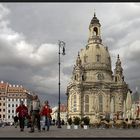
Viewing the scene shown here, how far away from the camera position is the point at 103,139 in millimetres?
15719

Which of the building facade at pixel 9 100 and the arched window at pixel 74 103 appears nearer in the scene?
the arched window at pixel 74 103

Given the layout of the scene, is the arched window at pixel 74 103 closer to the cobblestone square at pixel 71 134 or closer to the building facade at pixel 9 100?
the building facade at pixel 9 100

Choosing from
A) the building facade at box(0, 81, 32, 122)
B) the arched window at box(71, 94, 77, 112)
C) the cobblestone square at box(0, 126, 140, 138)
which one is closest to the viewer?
the cobblestone square at box(0, 126, 140, 138)

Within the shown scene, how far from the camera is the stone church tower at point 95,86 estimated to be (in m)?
146

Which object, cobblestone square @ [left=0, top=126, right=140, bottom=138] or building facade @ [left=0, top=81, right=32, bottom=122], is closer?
cobblestone square @ [left=0, top=126, right=140, bottom=138]

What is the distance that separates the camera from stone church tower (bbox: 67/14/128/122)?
478 ft

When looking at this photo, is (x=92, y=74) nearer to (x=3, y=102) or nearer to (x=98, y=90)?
(x=98, y=90)

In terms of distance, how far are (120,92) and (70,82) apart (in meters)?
18.8

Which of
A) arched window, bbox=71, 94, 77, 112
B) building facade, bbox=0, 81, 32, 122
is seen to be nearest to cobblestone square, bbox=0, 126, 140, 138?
arched window, bbox=71, 94, 77, 112

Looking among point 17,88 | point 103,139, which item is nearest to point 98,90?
point 17,88

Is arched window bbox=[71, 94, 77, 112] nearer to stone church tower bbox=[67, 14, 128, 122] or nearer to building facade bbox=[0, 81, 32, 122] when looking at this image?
stone church tower bbox=[67, 14, 128, 122]

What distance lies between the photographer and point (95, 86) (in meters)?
146

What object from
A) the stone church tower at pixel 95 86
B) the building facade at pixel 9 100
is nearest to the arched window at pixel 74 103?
the stone church tower at pixel 95 86

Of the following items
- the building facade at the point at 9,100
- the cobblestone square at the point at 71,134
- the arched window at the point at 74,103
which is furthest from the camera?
the building facade at the point at 9,100
